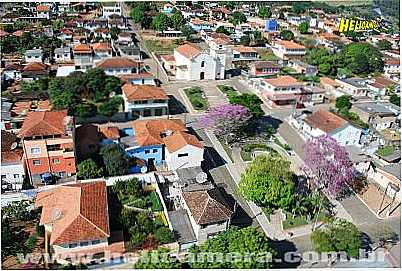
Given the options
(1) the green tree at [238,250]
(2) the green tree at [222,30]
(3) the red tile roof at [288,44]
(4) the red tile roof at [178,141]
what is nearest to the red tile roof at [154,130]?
(4) the red tile roof at [178,141]

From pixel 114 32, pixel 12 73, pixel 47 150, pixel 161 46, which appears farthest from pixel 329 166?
pixel 114 32

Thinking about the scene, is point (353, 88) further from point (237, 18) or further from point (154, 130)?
point (237, 18)

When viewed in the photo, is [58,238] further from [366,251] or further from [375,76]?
[375,76]

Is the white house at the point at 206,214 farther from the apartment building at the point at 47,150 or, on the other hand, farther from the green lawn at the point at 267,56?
the green lawn at the point at 267,56

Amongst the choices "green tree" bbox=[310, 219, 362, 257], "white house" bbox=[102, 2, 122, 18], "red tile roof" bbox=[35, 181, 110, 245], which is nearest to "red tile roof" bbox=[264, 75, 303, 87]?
"green tree" bbox=[310, 219, 362, 257]

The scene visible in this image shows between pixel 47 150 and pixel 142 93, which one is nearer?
pixel 47 150

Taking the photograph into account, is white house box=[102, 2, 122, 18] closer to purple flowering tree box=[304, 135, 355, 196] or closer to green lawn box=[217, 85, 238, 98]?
green lawn box=[217, 85, 238, 98]
